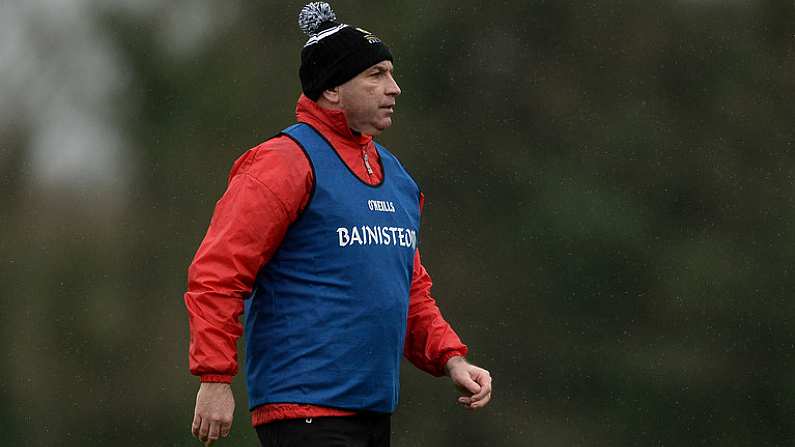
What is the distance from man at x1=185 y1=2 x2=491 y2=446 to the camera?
271 cm

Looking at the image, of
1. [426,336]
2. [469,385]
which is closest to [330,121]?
[426,336]

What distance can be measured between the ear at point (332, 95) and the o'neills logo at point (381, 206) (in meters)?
0.27

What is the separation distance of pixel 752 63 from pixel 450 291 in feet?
6.82

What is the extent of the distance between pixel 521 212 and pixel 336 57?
174 inches

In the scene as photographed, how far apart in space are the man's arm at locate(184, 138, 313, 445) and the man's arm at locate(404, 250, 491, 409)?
20.5 inches

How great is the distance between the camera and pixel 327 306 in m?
2.82

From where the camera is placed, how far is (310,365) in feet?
9.22

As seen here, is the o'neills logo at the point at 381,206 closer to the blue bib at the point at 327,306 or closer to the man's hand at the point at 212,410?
the blue bib at the point at 327,306

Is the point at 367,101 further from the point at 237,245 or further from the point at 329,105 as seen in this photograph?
the point at 237,245

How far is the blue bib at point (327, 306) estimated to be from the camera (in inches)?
111

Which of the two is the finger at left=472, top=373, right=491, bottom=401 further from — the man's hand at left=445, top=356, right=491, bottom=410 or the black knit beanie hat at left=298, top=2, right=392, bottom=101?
the black knit beanie hat at left=298, top=2, right=392, bottom=101

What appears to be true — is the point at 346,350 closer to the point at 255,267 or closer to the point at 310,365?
the point at 310,365

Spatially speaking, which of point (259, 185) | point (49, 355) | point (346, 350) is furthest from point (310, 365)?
point (49, 355)

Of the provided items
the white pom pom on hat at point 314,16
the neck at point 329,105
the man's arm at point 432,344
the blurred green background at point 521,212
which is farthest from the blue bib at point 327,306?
the blurred green background at point 521,212
